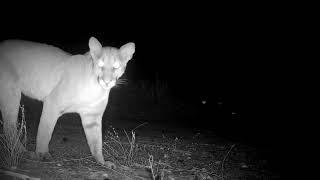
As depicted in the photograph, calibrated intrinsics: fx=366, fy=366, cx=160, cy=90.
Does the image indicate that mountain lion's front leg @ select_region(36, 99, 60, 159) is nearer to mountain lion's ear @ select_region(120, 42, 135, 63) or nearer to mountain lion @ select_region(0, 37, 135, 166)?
mountain lion @ select_region(0, 37, 135, 166)

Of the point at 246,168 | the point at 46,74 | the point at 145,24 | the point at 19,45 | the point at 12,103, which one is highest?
the point at 145,24

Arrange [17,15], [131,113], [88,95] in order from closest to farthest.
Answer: [88,95] → [131,113] → [17,15]

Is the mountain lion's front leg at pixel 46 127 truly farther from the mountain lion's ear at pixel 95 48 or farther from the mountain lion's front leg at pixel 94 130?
the mountain lion's ear at pixel 95 48

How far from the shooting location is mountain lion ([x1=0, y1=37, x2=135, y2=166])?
4652 millimetres

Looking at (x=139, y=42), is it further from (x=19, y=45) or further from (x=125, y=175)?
(x=125, y=175)

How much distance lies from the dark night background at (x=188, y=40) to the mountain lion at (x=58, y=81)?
9.83 m

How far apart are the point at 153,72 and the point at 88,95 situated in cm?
1173

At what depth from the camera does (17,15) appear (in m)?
14.8

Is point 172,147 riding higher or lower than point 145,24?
lower

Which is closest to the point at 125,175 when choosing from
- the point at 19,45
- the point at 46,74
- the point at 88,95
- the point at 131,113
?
the point at 88,95

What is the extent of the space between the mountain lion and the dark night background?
9827mm

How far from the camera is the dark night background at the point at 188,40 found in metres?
15.4

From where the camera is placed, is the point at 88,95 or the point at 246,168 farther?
the point at 246,168

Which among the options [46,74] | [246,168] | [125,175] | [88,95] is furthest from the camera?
[246,168]
